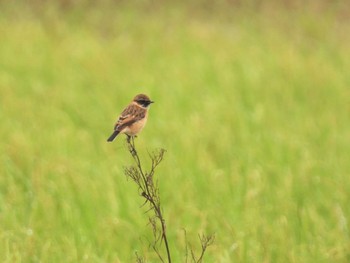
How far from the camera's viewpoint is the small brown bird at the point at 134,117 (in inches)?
91.2

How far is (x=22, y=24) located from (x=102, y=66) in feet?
6.08

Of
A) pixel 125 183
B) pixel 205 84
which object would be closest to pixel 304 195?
pixel 125 183

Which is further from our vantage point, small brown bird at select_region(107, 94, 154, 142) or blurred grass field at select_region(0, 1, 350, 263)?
blurred grass field at select_region(0, 1, 350, 263)

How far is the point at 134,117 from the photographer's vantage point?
2.33 metres

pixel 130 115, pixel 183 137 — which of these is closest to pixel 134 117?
pixel 130 115

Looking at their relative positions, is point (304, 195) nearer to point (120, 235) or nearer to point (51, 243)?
point (120, 235)

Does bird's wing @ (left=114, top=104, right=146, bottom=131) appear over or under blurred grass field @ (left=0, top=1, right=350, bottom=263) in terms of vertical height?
under

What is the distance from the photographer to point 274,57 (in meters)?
7.41

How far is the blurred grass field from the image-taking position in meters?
4.25

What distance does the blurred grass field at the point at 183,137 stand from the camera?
14.0 ft

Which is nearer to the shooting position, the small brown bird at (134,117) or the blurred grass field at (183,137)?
the small brown bird at (134,117)

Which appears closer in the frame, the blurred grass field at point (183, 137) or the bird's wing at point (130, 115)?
the bird's wing at point (130, 115)

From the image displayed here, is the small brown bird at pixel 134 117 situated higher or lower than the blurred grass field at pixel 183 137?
lower

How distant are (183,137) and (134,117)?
319 centimetres
